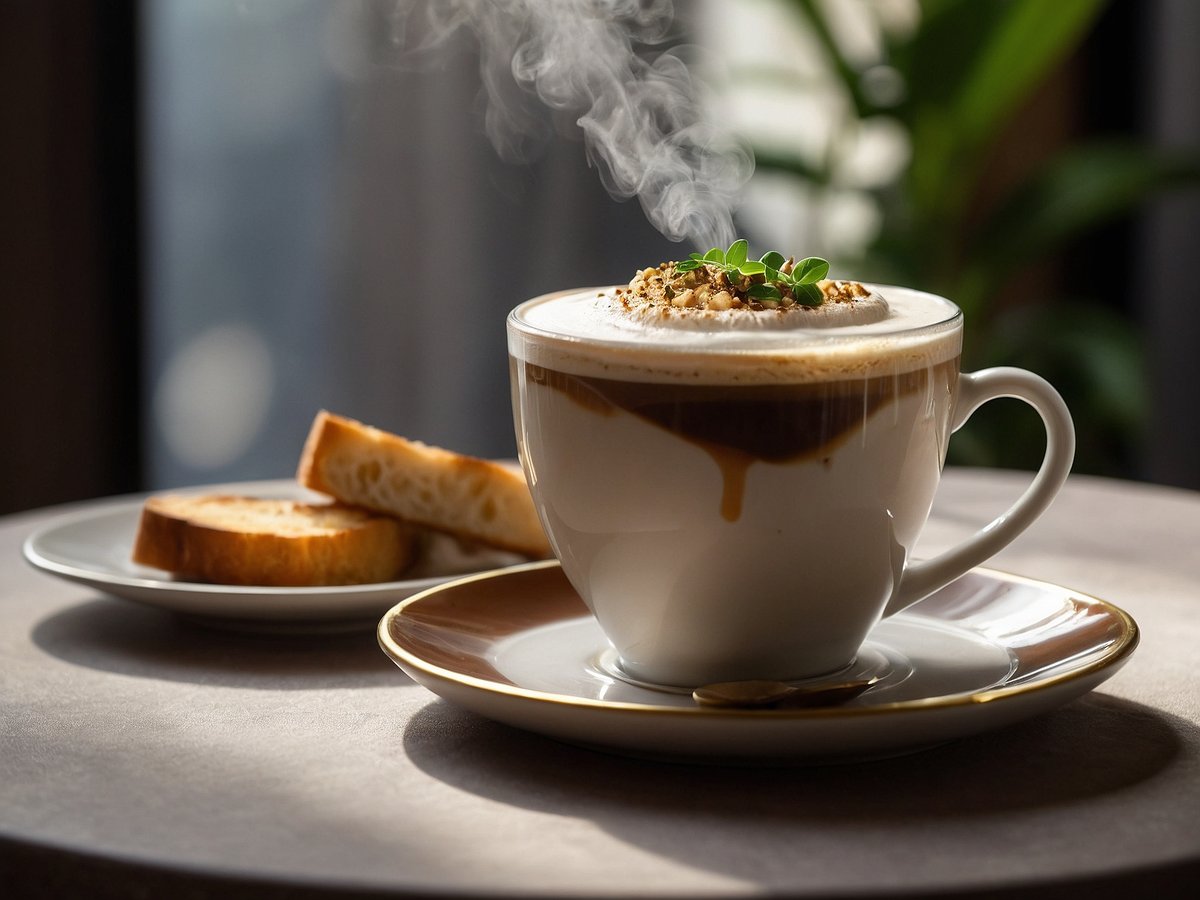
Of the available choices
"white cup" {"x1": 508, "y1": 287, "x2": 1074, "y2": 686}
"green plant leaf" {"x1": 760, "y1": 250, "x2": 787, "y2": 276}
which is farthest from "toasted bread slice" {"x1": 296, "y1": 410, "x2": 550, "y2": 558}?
"green plant leaf" {"x1": 760, "y1": 250, "x2": 787, "y2": 276}

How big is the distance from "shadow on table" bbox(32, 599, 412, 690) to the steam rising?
2.04 ft

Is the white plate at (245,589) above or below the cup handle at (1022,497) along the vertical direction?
below

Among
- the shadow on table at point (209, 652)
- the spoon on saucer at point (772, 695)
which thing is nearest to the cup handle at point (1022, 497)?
the spoon on saucer at point (772, 695)

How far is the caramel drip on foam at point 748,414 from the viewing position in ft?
2.61

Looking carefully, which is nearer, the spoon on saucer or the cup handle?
the spoon on saucer

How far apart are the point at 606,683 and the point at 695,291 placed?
0.26 m

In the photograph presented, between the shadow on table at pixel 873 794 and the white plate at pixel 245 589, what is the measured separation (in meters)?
0.18

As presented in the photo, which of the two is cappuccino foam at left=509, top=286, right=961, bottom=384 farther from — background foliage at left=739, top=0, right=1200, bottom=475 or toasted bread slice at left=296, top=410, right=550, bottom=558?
background foliage at left=739, top=0, right=1200, bottom=475

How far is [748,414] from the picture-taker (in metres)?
0.79

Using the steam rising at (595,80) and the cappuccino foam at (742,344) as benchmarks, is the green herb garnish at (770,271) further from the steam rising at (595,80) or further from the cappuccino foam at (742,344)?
the steam rising at (595,80)

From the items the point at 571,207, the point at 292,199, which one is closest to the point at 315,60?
the point at 292,199

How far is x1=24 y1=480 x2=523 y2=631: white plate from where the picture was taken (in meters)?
1.00

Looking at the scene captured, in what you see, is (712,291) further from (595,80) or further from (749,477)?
(595,80)

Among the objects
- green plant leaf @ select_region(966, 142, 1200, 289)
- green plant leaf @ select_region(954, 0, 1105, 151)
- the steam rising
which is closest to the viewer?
the steam rising
